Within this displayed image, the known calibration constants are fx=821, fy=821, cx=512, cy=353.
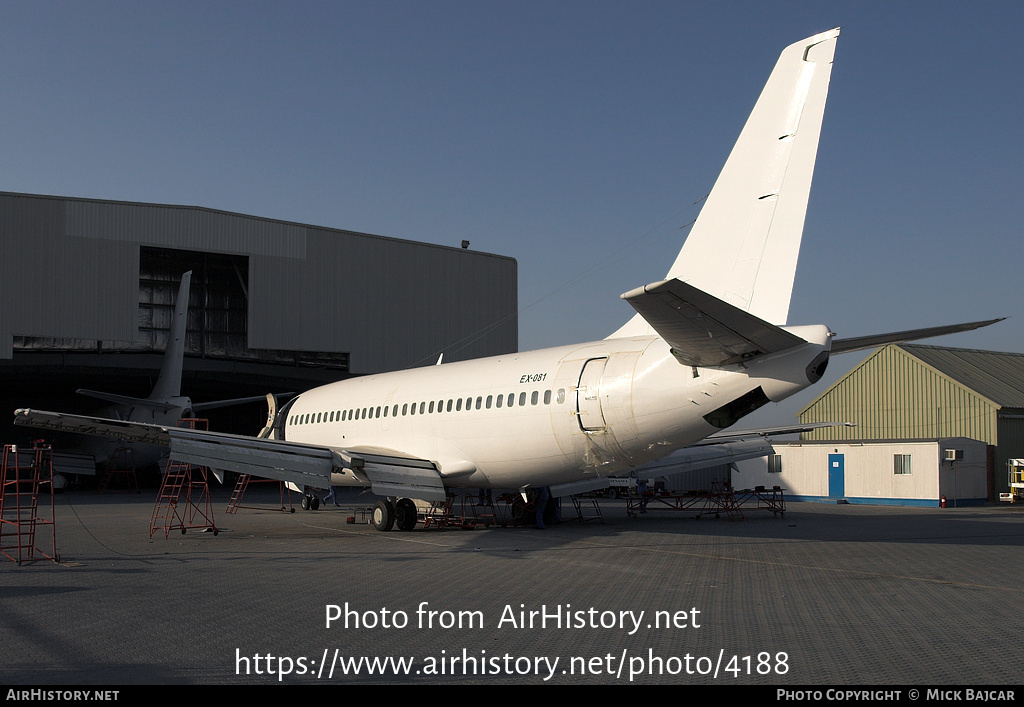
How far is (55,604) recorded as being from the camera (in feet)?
28.8

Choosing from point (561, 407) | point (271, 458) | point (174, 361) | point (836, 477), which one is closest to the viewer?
point (561, 407)

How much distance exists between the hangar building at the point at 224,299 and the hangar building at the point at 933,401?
56.0 ft

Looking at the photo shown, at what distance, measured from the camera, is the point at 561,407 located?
14367mm

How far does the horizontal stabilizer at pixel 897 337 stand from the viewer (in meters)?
9.99

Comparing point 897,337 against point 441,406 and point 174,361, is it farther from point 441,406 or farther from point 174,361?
point 174,361

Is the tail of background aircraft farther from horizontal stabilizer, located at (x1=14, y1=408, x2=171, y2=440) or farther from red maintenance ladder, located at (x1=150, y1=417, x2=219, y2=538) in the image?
horizontal stabilizer, located at (x1=14, y1=408, x2=171, y2=440)

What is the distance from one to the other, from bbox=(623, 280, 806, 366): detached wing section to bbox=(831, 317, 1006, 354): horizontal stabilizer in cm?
115

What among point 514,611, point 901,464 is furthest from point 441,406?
point 901,464

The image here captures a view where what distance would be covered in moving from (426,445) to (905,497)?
67.2 ft

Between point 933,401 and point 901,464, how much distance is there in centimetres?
798

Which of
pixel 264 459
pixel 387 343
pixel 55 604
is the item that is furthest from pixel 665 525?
pixel 387 343

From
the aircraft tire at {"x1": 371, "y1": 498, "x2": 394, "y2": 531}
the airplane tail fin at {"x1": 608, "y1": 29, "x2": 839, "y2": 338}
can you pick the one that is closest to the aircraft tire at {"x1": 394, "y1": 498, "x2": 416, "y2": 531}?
the aircraft tire at {"x1": 371, "y1": 498, "x2": 394, "y2": 531}

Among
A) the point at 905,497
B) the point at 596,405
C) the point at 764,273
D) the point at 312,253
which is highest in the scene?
the point at 312,253
